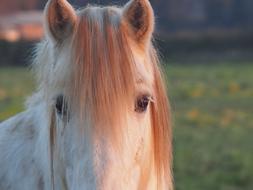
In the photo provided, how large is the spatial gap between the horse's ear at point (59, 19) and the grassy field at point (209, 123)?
19.4 ft

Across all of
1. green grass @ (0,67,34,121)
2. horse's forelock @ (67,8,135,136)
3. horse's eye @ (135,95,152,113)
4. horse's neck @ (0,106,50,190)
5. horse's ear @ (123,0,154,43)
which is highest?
horse's ear @ (123,0,154,43)

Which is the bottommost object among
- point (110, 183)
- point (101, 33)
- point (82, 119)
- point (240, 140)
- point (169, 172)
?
point (240, 140)

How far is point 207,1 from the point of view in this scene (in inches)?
2657

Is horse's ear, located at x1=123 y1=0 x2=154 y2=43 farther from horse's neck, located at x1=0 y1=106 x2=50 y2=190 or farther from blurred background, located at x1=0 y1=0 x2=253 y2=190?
horse's neck, located at x1=0 y1=106 x2=50 y2=190

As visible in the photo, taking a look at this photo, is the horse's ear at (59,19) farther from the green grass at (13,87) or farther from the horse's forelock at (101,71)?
the green grass at (13,87)

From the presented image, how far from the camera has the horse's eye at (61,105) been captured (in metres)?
3.31

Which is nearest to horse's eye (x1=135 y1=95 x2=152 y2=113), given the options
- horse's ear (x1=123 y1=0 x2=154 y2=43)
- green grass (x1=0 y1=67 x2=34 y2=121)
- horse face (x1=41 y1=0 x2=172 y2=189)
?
horse face (x1=41 y1=0 x2=172 y2=189)

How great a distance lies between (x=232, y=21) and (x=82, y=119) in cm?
5844

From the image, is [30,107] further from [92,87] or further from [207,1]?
[207,1]

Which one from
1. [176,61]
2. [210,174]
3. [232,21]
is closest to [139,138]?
[210,174]

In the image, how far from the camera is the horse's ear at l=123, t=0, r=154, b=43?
11.3ft

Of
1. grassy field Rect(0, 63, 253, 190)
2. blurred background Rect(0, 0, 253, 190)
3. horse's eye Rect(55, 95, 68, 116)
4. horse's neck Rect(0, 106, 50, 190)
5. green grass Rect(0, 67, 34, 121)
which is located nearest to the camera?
horse's eye Rect(55, 95, 68, 116)

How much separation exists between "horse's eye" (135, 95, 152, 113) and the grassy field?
19.2ft

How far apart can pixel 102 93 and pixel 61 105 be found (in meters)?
0.25
